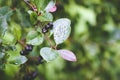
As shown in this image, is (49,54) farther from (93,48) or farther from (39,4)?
(93,48)

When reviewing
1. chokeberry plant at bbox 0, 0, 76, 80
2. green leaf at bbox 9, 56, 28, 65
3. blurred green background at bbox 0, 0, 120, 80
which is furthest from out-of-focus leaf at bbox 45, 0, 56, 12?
blurred green background at bbox 0, 0, 120, 80

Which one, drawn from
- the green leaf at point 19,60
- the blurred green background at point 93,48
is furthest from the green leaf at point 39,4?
the blurred green background at point 93,48

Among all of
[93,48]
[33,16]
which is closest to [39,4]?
[33,16]

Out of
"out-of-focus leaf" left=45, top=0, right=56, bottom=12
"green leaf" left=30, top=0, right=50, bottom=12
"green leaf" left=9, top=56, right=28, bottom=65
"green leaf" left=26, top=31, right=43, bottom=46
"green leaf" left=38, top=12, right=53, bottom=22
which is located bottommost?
"green leaf" left=9, top=56, right=28, bottom=65

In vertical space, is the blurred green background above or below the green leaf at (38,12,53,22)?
below

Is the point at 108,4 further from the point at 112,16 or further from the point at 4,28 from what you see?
the point at 4,28

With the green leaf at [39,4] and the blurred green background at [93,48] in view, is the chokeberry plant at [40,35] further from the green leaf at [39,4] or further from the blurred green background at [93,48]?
the blurred green background at [93,48]

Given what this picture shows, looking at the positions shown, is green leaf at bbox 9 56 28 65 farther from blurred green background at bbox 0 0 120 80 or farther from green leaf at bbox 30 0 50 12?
blurred green background at bbox 0 0 120 80
